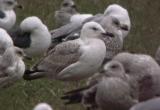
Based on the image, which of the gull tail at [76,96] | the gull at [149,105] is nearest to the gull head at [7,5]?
the gull tail at [76,96]

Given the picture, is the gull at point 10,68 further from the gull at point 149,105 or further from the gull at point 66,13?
the gull at point 66,13

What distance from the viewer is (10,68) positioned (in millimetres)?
9781

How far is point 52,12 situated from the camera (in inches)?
587

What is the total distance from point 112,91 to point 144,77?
0.42m

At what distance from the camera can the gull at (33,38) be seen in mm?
11375

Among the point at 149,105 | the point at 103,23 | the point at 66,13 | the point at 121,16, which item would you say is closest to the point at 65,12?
the point at 66,13

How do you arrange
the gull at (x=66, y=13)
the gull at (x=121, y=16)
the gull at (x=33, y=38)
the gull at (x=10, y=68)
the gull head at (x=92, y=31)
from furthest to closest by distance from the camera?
the gull at (x=66, y=13), the gull at (x=121, y=16), the gull at (x=33, y=38), the gull head at (x=92, y=31), the gull at (x=10, y=68)

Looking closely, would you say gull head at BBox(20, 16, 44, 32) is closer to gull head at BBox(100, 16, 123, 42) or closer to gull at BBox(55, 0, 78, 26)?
gull head at BBox(100, 16, 123, 42)

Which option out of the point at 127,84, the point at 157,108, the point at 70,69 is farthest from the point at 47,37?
the point at 157,108

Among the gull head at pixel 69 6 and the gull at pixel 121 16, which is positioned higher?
the gull at pixel 121 16

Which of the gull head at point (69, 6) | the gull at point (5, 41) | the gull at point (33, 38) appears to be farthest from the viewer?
the gull head at point (69, 6)

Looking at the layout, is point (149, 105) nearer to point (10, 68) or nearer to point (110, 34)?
point (10, 68)

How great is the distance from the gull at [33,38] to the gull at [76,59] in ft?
2.66

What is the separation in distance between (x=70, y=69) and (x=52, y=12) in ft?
15.8
